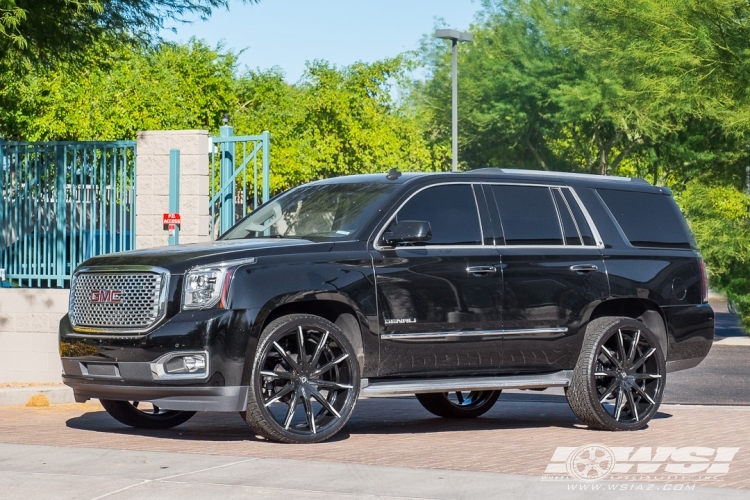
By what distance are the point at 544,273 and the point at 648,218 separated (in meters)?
1.48

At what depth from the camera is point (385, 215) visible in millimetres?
10234

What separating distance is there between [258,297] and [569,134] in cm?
4404

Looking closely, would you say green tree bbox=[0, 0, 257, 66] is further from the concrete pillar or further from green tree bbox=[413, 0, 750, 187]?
green tree bbox=[413, 0, 750, 187]

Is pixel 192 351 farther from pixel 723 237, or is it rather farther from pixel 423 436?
pixel 723 237

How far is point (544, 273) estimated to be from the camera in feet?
35.3

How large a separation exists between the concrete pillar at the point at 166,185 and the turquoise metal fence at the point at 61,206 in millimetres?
187

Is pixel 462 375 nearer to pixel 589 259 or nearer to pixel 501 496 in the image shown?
pixel 589 259

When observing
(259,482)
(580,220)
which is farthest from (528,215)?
(259,482)


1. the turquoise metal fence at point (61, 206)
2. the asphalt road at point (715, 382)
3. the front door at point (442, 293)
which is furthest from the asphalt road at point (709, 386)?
the turquoise metal fence at point (61, 206)

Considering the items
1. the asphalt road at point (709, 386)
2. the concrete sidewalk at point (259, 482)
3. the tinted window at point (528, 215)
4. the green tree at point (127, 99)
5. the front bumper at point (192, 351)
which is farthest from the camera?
the green tree at point (127, 99)

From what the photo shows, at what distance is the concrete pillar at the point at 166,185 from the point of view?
1479 centimetres

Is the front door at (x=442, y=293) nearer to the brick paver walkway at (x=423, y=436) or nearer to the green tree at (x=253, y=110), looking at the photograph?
the brick paver walkway at (x=423, y=436)

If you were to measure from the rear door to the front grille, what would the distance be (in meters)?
2.73

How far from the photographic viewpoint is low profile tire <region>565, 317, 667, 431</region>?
10.9m
